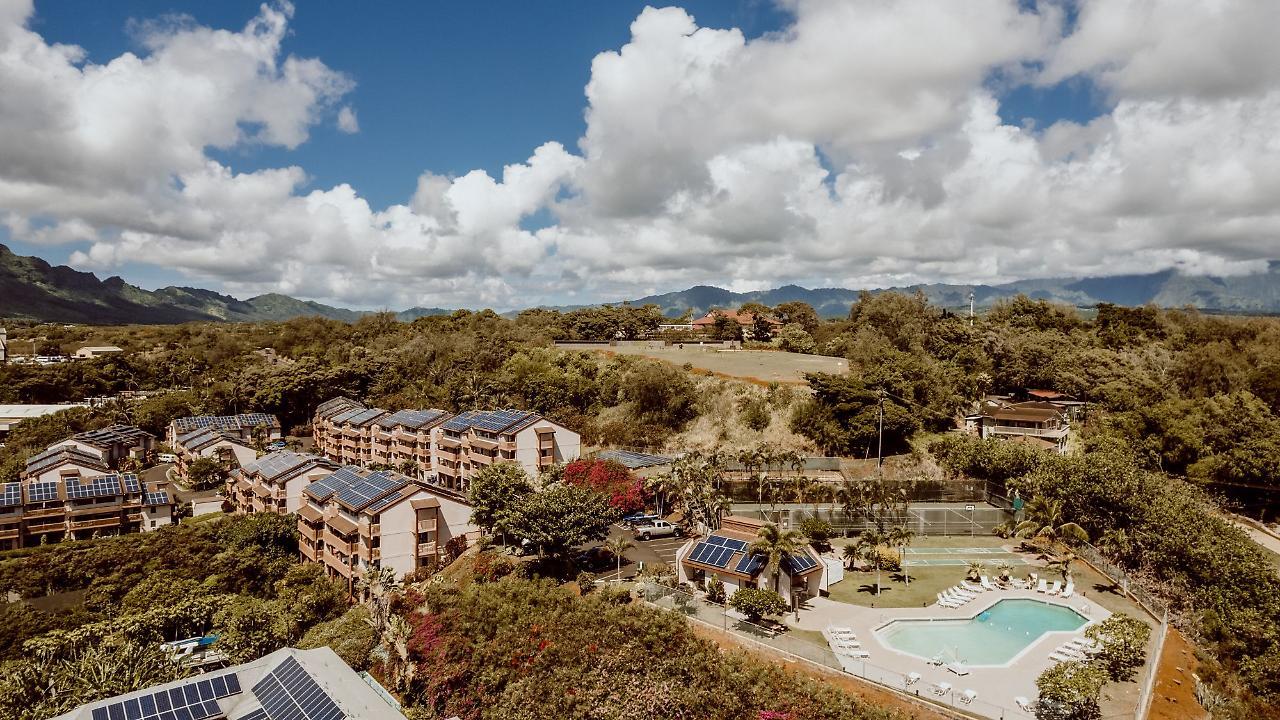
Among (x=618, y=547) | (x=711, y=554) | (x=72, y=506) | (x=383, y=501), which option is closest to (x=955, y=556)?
(x=711, y=554)

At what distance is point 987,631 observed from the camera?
30969 mm

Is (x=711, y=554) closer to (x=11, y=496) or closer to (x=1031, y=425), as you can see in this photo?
(x=1031, y=425)

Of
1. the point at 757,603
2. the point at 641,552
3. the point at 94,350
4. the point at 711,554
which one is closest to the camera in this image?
the point at 757,603

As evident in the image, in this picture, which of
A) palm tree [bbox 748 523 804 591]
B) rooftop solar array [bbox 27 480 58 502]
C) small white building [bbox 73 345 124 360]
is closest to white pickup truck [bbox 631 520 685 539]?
palm tree [bbox 748 523 804 591]

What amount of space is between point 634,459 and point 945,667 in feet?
111

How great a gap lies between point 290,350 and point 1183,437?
459ft

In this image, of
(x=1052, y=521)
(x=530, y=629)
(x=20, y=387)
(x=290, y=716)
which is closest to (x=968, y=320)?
(x=1052, y=521)

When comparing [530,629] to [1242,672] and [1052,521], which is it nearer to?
[1242,672]

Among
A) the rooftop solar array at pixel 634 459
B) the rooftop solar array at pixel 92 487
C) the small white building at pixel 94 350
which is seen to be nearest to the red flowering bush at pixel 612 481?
the rooftop solar array at pixel 634 459

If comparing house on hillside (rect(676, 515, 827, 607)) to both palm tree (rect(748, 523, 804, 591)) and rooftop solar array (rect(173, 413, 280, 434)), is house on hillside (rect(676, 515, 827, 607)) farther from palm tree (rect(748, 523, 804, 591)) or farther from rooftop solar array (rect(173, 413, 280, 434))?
rooftop solar array (rect(173, 413, 280, 434))

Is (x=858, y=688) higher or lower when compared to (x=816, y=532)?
lower

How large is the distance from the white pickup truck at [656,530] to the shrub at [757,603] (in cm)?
1435

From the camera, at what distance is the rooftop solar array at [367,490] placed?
4241 centimetres

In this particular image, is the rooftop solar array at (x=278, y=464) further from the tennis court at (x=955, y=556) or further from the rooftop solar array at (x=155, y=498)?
the tennis court at (x=955, y=556)
